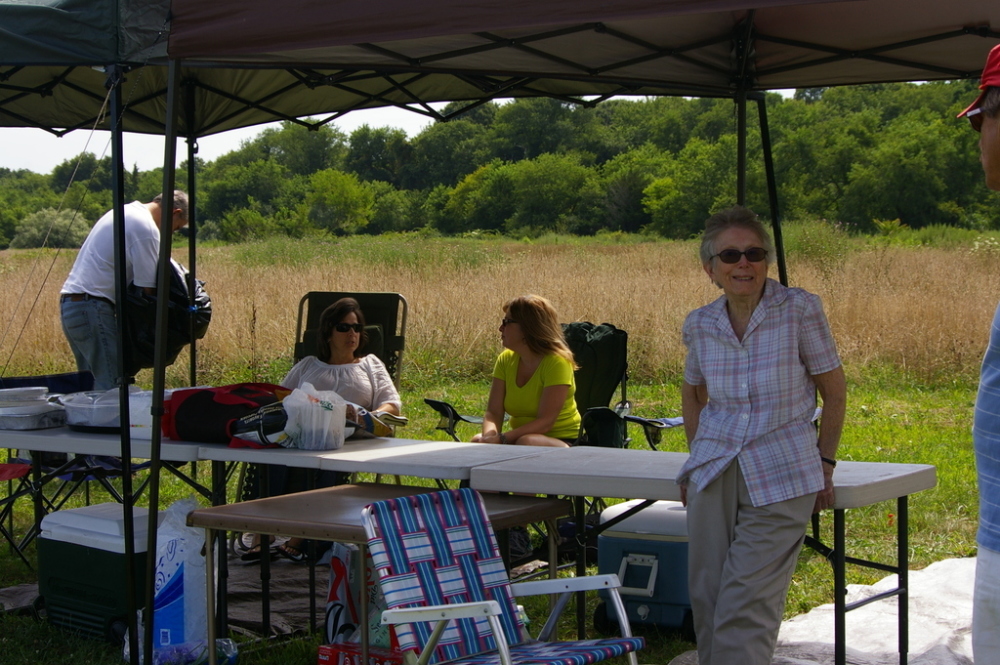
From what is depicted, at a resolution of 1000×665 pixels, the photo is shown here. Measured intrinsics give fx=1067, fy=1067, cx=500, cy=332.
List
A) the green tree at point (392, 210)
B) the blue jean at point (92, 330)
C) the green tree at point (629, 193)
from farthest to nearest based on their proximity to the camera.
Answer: the green tree at point (392, 210) → the green tree at point (629, 193) → the blue jean at point (92, 330)

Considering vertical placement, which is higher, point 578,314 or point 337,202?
point 337,202

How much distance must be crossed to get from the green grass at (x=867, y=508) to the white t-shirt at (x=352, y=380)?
1.21 meters

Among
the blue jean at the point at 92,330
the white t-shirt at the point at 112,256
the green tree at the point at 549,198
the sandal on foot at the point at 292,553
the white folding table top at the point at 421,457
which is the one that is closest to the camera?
the white folding table top at the point at 421,457

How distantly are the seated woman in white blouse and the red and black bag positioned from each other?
783 mm

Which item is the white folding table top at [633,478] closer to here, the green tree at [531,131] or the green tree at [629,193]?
the green tree at [629,193]

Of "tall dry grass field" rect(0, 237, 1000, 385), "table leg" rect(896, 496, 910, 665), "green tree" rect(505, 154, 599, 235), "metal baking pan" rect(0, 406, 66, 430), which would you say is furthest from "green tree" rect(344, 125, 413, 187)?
"table leg" rect(896, 496, 910, 665)

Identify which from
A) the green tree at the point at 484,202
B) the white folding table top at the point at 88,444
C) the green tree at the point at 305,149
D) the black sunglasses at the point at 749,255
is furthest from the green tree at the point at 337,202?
the black sunglasses at the point at 749,255

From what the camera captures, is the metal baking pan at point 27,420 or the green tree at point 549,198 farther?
the green tree at point 549,198

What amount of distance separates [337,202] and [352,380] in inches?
1577

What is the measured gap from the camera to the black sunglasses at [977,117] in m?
1.35

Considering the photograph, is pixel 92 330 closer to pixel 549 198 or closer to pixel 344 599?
pixel 344 599

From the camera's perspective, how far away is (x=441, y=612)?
2359 millimetres

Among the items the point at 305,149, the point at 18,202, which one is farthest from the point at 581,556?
the point at 305,149

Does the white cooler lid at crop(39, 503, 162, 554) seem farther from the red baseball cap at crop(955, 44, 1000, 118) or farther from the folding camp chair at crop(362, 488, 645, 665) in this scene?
the red baseball cap at crop(955, 44, 1000, 118)
